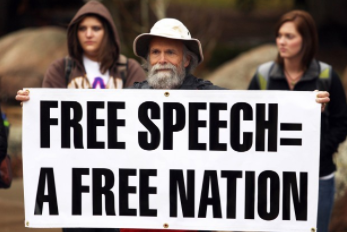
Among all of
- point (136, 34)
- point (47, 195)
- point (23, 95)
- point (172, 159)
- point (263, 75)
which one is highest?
point (136, 34)

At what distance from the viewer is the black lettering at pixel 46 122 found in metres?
3.85

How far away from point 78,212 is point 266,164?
1.01 m

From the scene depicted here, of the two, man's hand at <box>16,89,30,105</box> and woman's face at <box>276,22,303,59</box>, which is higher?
woman's face at <box>276,22,303,59</box>

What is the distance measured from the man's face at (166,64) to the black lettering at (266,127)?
473 mm

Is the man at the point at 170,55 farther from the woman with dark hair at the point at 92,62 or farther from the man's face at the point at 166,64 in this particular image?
the woman with dark hair at the point at 92,62

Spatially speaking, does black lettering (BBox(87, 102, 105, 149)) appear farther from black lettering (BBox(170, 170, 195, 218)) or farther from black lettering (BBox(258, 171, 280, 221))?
black lettering (BBox(258, 171, 280, 221))

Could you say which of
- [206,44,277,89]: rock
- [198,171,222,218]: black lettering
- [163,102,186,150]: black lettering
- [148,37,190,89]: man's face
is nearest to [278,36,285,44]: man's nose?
[148,37,190,89]: man's face

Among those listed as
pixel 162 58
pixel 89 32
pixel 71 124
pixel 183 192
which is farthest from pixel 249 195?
pixel 89 32

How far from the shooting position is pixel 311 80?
4613 millimetres

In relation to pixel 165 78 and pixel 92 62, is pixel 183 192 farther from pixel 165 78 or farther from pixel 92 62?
pixel 92 62

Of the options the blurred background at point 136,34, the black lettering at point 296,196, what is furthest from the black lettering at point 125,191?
the blurred background at point 136,34

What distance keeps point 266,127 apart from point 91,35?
1.57 metres

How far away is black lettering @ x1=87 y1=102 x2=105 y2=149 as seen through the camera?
→ 12.6 feet

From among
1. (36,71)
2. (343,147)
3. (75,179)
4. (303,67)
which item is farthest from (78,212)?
(36,71)
